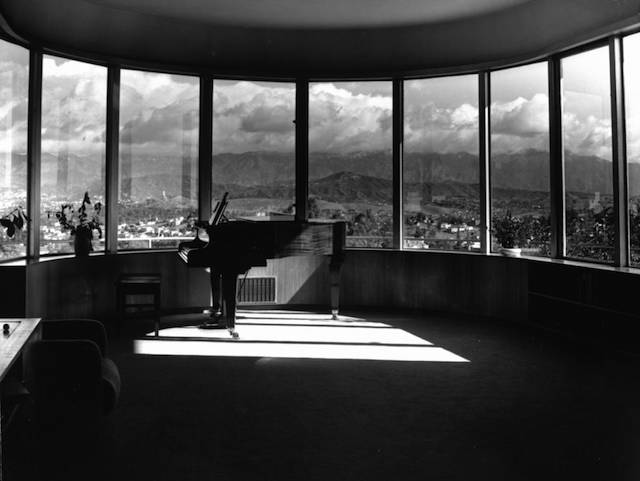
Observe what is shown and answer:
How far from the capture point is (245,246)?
216 inches

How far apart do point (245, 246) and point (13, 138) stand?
226cm

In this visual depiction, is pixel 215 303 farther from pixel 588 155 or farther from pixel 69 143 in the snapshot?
pixel 588 155

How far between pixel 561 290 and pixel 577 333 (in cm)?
42

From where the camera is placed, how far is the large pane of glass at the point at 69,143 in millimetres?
5945

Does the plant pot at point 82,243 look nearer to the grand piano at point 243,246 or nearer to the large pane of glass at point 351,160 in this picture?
the grand piano at point 243,246

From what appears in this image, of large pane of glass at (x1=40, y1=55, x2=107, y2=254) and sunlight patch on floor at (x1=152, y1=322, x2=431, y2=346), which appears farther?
large pane of glass at (x1=40, y1=55, x2=107, y2=254)

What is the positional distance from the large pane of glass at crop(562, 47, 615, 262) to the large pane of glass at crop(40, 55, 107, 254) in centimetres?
473

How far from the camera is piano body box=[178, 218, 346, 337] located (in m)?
5.46

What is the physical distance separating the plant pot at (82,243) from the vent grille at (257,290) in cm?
174

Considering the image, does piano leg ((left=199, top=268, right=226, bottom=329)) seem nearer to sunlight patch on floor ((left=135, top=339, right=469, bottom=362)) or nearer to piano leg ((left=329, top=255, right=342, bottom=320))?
sunlight patch on floor ((left=135, top=339, right=469, bottom=362))

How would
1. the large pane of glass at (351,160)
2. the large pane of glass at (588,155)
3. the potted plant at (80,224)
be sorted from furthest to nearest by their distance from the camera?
the large pane of glass at (351,160) → the potted plant at (80,224) → the large pane of glass at (588,155)

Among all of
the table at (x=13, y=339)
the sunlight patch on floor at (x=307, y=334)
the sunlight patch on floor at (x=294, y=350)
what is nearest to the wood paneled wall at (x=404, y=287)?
the sunlight patch on floor at (x=307, y=334)

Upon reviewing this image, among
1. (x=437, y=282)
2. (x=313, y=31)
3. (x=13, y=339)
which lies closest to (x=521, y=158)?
(x=437, y=282)

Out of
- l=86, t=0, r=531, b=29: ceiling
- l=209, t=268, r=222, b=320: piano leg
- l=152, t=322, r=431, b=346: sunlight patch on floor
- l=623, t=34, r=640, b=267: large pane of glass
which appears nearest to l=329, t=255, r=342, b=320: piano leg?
l=152, t=322, r=431, b=346: sunlight patch on floor
